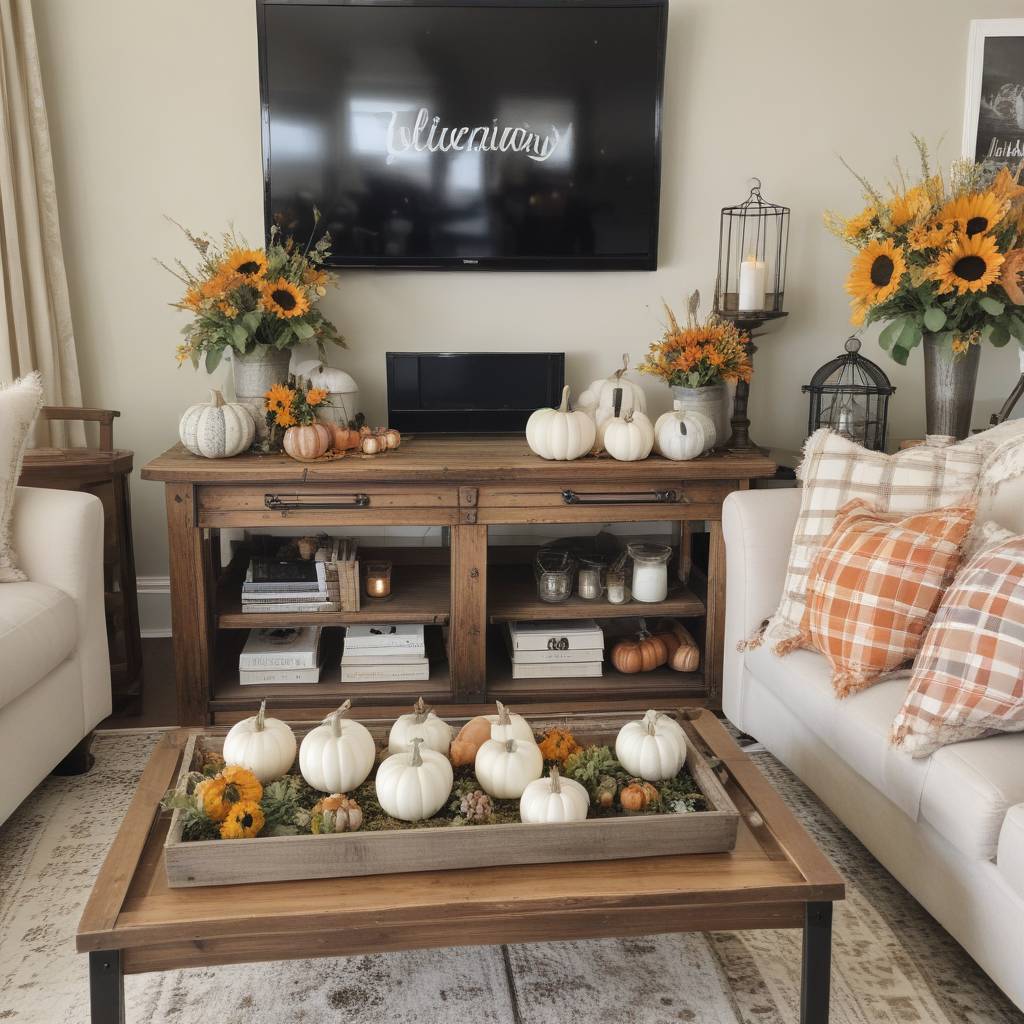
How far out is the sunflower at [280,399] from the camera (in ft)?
8.88

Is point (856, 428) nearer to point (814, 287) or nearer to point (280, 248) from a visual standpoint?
point (814, 287)

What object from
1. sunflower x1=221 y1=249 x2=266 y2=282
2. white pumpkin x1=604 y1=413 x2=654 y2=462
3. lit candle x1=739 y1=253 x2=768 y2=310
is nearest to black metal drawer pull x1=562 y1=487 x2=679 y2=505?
white pumpkin x1=604 y1=413 x2=654 y2=462

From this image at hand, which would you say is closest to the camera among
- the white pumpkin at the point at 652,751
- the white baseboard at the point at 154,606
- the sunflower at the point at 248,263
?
the white pumpkin at the point at 652,751

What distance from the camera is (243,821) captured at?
146cm

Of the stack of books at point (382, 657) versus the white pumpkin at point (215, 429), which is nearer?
the white pumpkin at point (215, 429)

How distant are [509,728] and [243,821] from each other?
46cm

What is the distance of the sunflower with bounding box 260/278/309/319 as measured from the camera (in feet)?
8.97

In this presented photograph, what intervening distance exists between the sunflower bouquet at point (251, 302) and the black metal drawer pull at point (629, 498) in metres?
0.87

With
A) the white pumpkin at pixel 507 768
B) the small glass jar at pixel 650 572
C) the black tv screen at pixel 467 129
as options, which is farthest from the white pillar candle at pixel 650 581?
the white pumpkin at pixel 507 768

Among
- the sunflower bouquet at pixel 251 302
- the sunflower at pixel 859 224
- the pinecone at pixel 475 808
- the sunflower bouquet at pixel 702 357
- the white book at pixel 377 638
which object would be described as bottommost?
the white book at pixel 377 638

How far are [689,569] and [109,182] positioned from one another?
2.18 meters

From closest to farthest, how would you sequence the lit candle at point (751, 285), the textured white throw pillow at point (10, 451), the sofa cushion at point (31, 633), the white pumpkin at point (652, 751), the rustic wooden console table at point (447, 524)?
the white pumpkin at point (652, 751) < the sofa cushion at point (31, 633) < the textured white throw pillow at point (10, 451) < the rustic wooden console table at point (447, 524) < the lit candle at point (751, 285)

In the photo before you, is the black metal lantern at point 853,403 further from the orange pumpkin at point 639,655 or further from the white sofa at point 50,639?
the white sofa at point 50,639

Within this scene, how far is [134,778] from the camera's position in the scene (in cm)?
244
